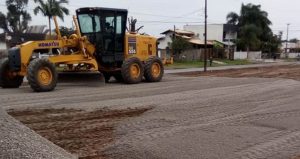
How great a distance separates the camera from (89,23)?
20.5 meters

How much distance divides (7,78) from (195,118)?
986 centimetres

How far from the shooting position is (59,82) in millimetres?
19406

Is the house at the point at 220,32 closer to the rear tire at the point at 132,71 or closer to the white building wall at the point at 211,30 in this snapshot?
the white building wall at the point at 211,30

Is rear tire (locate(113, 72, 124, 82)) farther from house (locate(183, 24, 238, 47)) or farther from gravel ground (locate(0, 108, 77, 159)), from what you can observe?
house (locate(183, 24, 238, 47))

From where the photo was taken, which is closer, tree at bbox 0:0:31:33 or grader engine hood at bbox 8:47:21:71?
grader engine hood at bbox 8:47:21:71

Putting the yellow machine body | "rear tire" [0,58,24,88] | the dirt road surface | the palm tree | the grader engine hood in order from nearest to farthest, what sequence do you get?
the dirt road surface < the grader engine hood < "rear tire" [0,58,24,88] < the yellow machine body < the palm tree

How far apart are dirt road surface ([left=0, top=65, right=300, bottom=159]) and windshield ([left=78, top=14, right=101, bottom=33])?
343cm

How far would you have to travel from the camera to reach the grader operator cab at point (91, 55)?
1720 cm

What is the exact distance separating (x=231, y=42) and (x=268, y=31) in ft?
23.9

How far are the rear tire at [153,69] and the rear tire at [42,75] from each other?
557cm

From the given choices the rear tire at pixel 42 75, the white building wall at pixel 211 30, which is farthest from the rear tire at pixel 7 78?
the white building wall at pixel 211 30

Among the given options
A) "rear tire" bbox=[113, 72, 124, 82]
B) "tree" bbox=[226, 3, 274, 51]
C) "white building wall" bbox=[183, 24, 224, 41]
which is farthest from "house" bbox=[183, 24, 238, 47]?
"rear tire" bbox=[113, 72, 124, 82]

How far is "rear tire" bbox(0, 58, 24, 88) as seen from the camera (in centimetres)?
1831

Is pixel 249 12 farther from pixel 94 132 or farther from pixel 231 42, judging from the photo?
pixel 94 132
